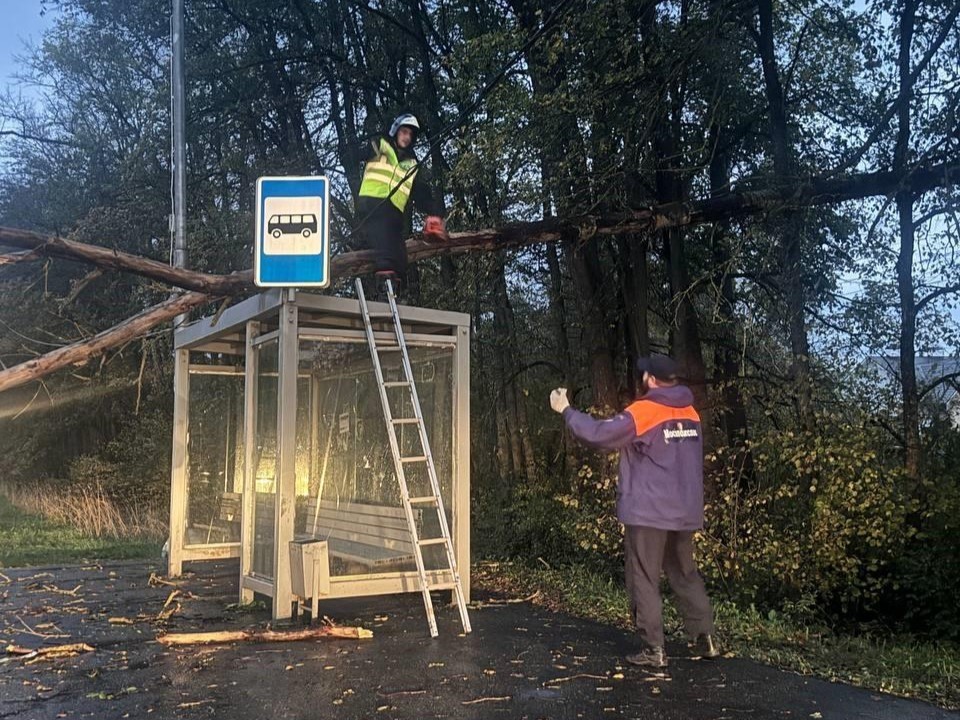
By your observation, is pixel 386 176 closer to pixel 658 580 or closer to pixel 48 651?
pixel 658 580

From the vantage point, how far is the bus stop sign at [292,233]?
726 centimetres

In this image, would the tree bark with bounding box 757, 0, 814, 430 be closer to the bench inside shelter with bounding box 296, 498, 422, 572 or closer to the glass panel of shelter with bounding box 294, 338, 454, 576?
the glass panel of shelter with bounding box 294, 338, 454, 576

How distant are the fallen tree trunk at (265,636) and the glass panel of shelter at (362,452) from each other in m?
0.95

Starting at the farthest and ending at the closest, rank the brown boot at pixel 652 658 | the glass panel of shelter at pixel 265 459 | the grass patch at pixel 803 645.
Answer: the glass panel of shelter at pixel 265 459 → the brown boot at pixel 652 658 → the grass patch at pixel 803 645

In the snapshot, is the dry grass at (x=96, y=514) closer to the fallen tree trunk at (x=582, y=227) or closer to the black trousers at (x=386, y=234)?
the fallen tree trunk at (x=582, y=227)

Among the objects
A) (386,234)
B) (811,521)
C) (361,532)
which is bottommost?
(361,532)

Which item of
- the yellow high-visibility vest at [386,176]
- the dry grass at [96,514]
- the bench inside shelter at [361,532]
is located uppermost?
the yellow high-visibility vest at [386,176]

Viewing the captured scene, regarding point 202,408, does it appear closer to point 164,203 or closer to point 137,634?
point 137,634

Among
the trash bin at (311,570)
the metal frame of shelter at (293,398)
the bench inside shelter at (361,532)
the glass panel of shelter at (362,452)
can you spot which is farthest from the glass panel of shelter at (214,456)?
the trash bin at (311,570)

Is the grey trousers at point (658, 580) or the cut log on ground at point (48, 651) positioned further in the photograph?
the cut log on ground at point (48, 651)

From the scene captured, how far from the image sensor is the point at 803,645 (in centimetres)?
648

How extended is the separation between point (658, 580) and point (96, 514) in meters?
13.4

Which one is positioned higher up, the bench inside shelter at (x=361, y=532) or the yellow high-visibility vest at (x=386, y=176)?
the yellow high-visibility vest at (x=386, y=176)

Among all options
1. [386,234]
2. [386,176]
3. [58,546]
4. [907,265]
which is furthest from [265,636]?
[58,546]
